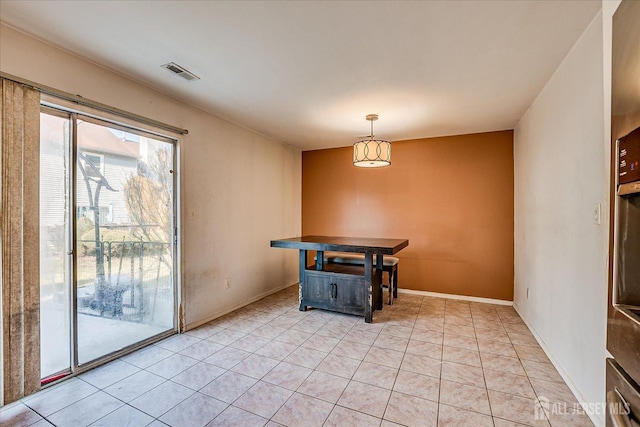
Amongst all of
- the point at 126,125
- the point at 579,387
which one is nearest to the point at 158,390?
the point at 126,125

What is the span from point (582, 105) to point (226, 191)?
3.54 metres

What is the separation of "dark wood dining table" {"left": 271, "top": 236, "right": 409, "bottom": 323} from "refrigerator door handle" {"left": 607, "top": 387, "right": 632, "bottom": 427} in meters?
2.25

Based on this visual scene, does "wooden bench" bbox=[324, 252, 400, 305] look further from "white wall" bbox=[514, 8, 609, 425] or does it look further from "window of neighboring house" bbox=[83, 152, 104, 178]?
"window of neighboring house" bbox=[83, 152, 104, 178]

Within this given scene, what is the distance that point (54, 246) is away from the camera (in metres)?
2.10

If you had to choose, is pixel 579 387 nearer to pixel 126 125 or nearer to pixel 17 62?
pixel 126 125

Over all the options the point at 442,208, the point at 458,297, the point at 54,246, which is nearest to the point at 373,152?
the point at 442,208

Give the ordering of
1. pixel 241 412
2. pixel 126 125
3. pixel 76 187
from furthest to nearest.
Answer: pixel 126 125 < pixel 76 187 < pixel 241 412

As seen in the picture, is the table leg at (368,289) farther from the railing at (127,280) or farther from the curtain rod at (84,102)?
the curtain rod at (84,102)

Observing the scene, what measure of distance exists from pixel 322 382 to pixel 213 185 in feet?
8.24

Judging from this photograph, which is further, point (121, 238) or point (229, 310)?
point (229, 310)

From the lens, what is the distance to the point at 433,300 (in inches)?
164

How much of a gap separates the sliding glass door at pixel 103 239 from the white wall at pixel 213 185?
212 millimetres

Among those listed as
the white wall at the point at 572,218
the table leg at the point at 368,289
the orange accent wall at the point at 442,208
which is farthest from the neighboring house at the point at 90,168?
the white wall at the point at 572,218

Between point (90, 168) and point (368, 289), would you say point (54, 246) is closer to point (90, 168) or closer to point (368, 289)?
point (90, 168)
